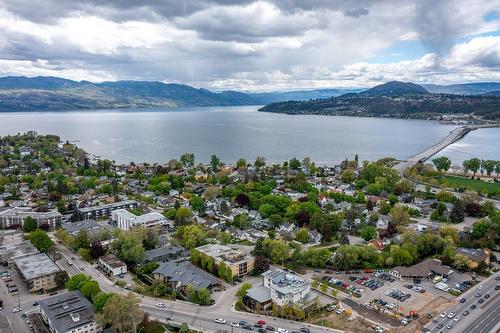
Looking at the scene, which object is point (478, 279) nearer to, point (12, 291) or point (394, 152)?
point (12, 291)

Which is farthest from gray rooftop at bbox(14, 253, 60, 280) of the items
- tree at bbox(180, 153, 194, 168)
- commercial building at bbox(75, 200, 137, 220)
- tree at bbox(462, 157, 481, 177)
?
tree at bbox(462, 157, 481, 177)

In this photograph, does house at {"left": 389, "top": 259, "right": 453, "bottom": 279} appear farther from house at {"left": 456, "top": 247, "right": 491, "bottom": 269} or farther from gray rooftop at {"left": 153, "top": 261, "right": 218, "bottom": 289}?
gray rooftop at {"left": 153, "top": 261, "right": 218, "bottom": 289}

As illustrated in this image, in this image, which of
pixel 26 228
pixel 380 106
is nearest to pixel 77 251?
pixel 26 228

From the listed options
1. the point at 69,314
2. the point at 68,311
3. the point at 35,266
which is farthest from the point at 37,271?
the point at 69,314

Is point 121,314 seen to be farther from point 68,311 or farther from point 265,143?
point 265,143

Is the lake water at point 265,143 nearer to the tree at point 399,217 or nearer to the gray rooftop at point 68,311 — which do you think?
the tree at point 399,217

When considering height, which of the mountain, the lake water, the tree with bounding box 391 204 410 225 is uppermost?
the mountain
